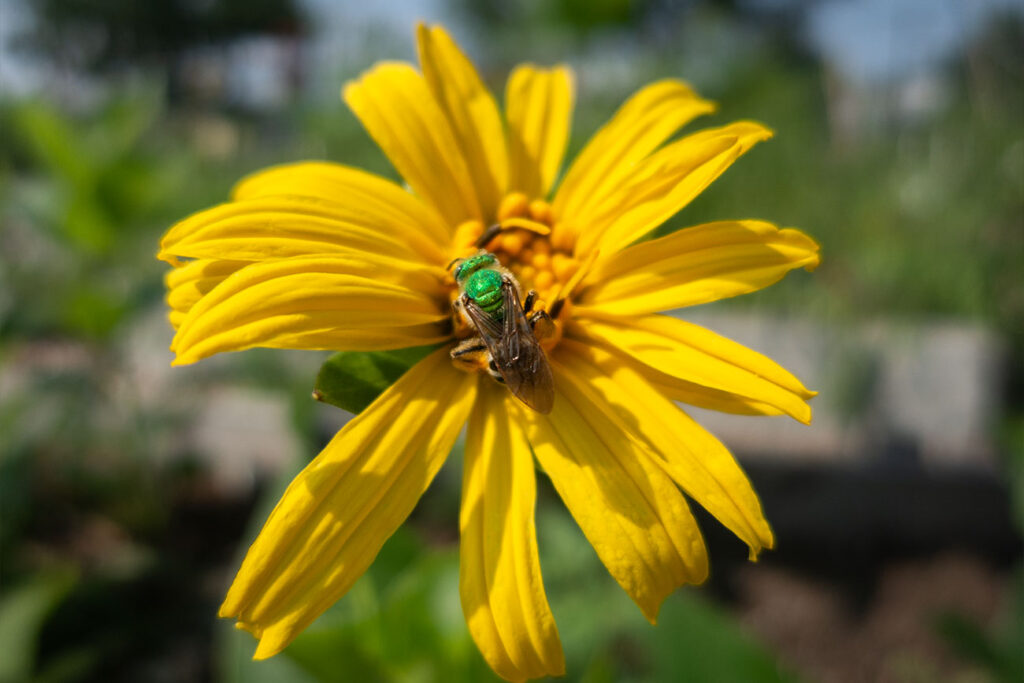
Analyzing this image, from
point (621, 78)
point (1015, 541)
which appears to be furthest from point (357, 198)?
point (621, 78)

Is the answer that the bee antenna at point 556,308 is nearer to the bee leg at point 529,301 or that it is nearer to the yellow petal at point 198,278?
the bee leg at point 529,301

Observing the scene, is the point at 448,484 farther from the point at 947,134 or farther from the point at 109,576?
the point at 947,134

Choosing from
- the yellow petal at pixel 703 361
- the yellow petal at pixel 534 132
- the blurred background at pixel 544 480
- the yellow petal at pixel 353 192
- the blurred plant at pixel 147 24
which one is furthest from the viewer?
the blurred plant at pixel 147 24

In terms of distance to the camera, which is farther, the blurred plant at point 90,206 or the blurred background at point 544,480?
the blurred plant at point 90,206

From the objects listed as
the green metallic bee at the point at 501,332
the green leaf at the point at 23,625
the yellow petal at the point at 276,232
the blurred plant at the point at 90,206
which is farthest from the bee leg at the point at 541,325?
the blurred plant at the point at 90,206

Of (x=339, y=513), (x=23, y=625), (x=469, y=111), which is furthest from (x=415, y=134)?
(x=23, y=625)

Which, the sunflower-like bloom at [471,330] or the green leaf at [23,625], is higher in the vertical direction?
the sunflower-like bloom at [471,330]

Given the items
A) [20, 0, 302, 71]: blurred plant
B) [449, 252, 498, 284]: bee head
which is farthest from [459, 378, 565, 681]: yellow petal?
[20, 0, 302, 71]: blurred plant
